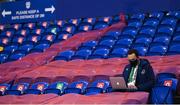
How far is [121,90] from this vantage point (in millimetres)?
5938

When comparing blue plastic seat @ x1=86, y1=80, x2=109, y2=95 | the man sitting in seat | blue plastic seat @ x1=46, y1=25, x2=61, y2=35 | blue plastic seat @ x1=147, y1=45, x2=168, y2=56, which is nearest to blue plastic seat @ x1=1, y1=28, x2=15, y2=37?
blue plastic seat @ x1=46, y1=25, x2=61, y2=35

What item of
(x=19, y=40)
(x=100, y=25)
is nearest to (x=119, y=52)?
(x=100, y=25)

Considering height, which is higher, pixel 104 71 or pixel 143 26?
pixel 143 26

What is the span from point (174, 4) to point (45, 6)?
3453 mm

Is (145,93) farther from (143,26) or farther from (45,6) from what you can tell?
(45,6)

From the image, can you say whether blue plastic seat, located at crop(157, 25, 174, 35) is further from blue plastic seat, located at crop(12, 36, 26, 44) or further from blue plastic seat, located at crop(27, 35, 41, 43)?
blue plastic seat, located at crop(12, 36, 26, 44)

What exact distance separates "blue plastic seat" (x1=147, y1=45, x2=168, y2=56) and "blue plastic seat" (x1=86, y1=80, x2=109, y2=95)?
5.74ft

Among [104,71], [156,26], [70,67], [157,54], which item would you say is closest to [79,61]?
[70,67]

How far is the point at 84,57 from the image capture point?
29.5 ft

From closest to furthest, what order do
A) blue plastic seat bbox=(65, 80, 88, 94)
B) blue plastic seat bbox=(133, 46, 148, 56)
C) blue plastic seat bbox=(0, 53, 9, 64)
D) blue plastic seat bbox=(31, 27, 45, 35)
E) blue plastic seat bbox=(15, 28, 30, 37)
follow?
1. blue plastic seat bbox=(65, 80, 88, 94)
2. blue plastic seat bbox=(133, 46, 148, 56)
3. blue plastic seat bbox=(0, 53, 9, 64)
4. blue plastic seat bbox=(31, 27, 45, 35)
5. blue plastic seat bbox=(15, 28, 30, 37)

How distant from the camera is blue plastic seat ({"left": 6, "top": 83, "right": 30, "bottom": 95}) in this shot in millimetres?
7623

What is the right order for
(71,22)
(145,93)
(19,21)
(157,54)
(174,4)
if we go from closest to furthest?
(145,93) < (157,54) < (174,4) < (19,21) < (71,22)

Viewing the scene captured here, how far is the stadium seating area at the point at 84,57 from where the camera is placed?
20.6 feet

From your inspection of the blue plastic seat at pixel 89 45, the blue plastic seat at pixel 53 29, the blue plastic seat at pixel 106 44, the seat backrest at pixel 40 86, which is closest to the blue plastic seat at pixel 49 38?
the blue plastic seat at pixel 53 29
